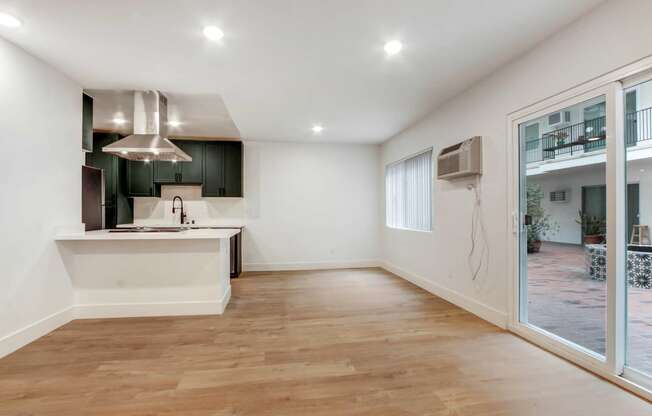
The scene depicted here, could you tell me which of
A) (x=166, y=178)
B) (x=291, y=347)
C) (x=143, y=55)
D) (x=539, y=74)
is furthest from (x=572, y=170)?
(x=166, y=178)

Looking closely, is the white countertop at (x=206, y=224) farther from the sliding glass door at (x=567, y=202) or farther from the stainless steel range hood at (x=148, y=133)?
the sliding glass door at (x=567, y=202)

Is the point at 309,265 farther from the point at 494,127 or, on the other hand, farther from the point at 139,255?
the point at 494,127

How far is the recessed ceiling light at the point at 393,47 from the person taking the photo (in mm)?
2507

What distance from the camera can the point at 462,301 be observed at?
11.8 feet

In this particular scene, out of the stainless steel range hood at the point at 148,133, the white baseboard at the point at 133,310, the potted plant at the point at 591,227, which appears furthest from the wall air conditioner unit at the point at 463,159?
the stainless steel range hood at the point at 148,133

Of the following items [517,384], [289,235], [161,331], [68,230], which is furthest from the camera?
[289,235]

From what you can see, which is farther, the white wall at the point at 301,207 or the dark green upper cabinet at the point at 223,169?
the white wall at the point at 301,207

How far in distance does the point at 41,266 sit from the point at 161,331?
1309mm

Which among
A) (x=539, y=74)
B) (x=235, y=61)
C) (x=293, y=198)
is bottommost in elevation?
(x=293, y=198)

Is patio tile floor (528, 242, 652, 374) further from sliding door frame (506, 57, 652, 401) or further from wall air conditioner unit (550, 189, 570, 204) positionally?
wall air conditioner unit (550, 189, 570, 204)

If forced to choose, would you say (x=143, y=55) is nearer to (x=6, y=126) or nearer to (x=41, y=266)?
(x=6, y=126)

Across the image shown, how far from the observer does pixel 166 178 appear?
18.4 ft

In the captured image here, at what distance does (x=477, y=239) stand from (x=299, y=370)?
7.90ft

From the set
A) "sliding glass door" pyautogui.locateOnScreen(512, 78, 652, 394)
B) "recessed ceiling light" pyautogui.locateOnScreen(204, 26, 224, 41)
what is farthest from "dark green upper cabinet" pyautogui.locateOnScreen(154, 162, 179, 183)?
"sliding glass door" pyautogui.locateOnScreen(512, 78, 652, 394)
